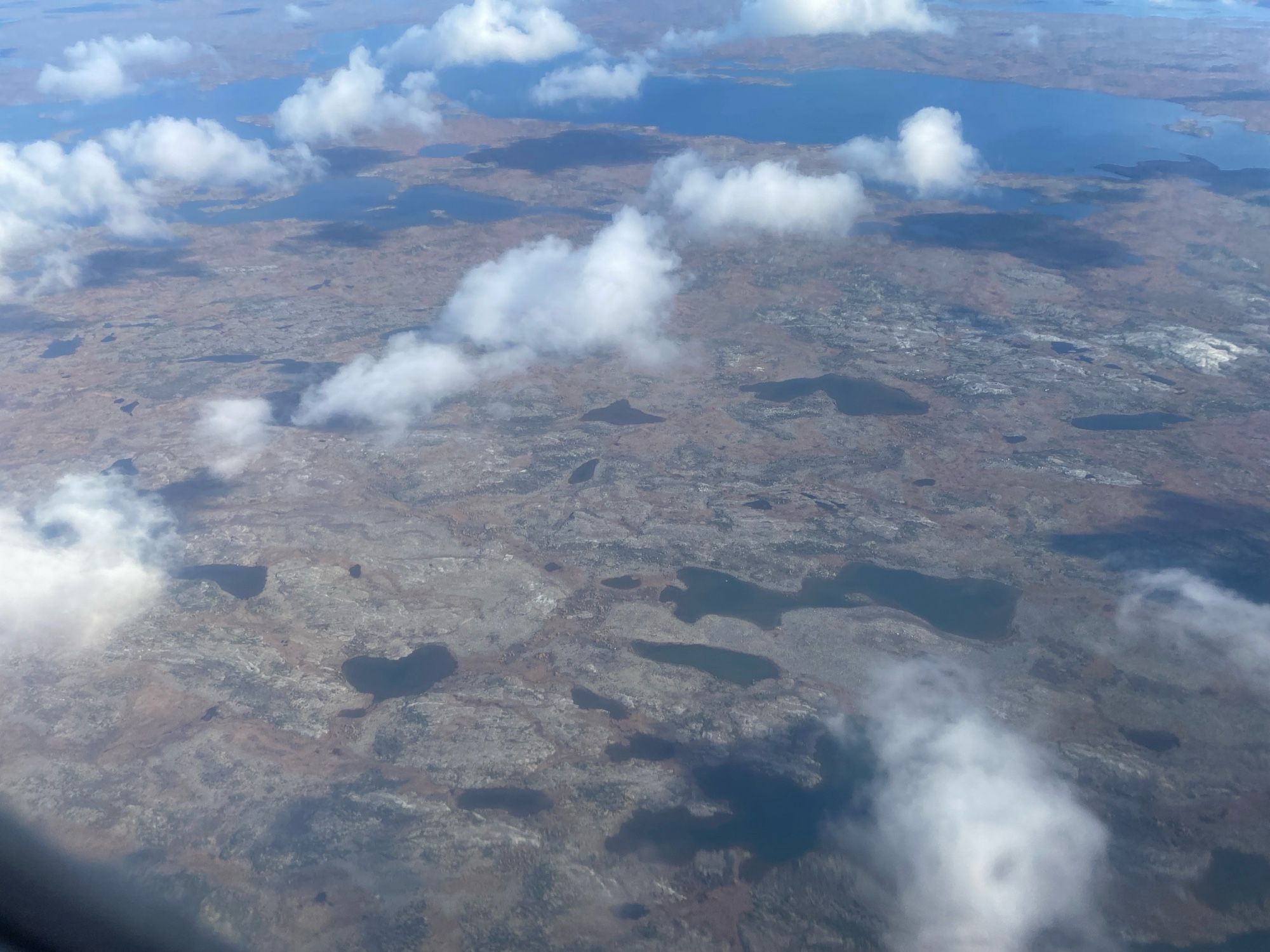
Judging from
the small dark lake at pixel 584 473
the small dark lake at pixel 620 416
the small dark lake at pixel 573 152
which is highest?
the small dark lake at pixel 573 152

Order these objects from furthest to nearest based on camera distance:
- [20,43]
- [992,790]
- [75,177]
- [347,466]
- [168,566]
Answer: [20,43]
[75,177]
[347,466]
[168,566]
[992,790]

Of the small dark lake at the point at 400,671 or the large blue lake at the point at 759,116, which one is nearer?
the small dark lake at the point at 400,671

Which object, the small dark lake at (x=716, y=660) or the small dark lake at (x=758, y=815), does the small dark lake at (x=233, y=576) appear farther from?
the small dark lake at (x=758, y=815)

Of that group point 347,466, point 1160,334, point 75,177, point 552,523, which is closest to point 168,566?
point 347,466

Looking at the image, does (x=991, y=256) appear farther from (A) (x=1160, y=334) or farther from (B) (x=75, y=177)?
(B) (x=75, y=177)

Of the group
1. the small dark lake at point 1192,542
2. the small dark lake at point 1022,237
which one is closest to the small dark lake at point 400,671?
the small dark lake at point 1192,542

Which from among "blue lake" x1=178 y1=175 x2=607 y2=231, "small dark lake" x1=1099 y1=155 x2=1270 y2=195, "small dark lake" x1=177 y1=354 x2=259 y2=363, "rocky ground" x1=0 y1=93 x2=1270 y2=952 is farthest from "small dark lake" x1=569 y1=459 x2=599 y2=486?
"small dark lake" x1=1099 y1=155 x2=1270 y2=195

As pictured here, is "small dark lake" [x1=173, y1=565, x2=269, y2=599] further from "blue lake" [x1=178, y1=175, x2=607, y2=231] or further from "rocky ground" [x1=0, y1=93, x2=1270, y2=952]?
"blue lake" [x1=178, y1=175, x2=607, y2=231]
